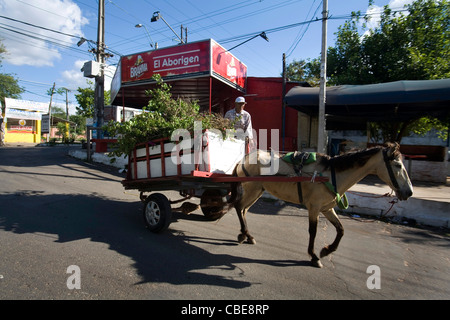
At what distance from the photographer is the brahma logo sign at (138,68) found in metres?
10.5

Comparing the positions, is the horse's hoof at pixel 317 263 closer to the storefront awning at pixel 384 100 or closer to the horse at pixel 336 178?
the horse at pixel 336 178

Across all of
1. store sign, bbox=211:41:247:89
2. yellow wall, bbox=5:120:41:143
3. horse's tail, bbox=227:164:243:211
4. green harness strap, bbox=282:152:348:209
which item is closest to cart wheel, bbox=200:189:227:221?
horse's tail, bbox=227:164:243:211

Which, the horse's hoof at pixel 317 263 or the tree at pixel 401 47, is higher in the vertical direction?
the tree at pixel 401 47

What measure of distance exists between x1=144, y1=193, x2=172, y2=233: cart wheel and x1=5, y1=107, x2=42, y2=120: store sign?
33.1 meters

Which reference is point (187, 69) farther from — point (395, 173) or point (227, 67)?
point (395, 173)

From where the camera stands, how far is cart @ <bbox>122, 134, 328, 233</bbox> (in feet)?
13.2

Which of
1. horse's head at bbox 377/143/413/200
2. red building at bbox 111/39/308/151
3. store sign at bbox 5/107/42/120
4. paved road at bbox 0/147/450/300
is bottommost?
paved road at bbox 0/147/450/300

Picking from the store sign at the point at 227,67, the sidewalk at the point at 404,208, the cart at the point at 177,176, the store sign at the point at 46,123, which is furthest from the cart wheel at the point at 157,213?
the store sign at the point at 46,123

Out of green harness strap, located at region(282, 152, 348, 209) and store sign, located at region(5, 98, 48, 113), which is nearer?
green harness strap, located at region(282, 152, 348, 209)

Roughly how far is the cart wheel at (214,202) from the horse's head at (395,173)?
2556 millimetres

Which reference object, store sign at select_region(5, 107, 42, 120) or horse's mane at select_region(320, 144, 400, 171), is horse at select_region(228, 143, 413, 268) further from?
store sign at select_region(5, 107, 42, 120)

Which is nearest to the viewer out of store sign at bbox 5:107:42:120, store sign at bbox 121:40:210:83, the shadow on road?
the shadow on road
